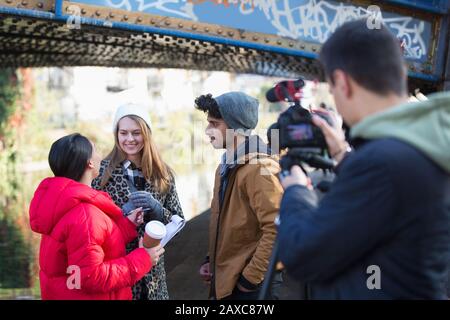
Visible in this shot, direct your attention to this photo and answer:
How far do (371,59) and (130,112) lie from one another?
6.33 ft

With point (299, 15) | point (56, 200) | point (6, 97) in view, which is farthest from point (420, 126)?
point (6, 97)

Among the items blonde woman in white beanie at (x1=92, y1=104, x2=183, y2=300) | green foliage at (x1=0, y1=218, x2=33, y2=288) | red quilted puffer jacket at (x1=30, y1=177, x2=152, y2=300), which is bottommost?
green foliage at (x1=0, y1=218, x2=33, y2=288)

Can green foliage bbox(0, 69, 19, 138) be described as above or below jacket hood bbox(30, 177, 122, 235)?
above

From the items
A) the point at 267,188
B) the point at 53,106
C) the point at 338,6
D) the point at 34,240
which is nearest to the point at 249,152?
the point at 267,188

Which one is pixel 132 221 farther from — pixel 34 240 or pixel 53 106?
pixel 53 106

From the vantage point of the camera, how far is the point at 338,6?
4.39 m

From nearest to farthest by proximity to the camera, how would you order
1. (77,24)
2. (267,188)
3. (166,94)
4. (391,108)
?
(391,108) → (267,188) → (77,24) → (166,94)

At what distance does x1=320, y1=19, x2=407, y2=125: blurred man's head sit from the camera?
1518 millimetres

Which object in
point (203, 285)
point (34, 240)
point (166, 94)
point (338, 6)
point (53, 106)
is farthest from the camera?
point (166, 94)

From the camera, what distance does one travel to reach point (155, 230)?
2.61 m

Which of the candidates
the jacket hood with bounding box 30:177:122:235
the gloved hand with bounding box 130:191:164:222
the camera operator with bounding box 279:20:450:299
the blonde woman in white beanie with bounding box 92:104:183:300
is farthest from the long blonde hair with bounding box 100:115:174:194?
the camera operator with bounding box 279:20:450:299

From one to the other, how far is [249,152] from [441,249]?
142 cm

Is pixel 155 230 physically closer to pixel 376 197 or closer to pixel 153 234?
pixel 153 234

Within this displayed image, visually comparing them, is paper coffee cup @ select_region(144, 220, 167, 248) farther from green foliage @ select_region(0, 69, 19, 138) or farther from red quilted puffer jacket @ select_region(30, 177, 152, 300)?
green foliage @ select_region(0, 69, 19, 138)
